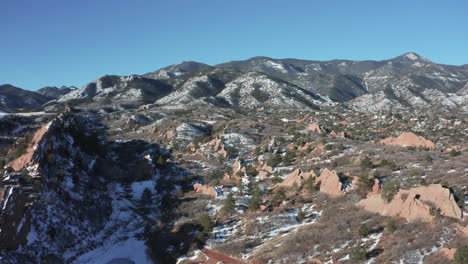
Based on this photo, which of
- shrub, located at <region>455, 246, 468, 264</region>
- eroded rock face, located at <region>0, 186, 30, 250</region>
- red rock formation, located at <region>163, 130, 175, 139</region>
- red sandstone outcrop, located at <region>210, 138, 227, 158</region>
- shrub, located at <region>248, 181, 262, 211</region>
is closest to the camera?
shrub, located at <region>455, 246, 468, 264</region>

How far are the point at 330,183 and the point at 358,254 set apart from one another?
16252 mm

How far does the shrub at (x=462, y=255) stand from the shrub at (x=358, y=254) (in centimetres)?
581

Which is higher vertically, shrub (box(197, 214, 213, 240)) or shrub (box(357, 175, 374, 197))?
shrub (box(357, 175, 374, 197))

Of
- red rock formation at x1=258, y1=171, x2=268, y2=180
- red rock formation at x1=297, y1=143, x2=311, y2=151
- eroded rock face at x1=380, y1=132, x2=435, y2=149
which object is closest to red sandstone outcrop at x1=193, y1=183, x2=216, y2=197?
red rock formation at x1=258, y1=171, x2=268, y2=180

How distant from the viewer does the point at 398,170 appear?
131ft

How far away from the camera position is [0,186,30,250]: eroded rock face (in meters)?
29.4

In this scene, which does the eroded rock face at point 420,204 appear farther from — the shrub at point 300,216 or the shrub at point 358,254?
the shrub at point 300,216

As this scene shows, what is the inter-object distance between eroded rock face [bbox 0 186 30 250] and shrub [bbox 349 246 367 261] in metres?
30.9

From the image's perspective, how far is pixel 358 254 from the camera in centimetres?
2323

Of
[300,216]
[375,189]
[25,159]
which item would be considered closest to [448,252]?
[375,189]

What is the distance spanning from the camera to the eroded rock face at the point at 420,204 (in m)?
25.5

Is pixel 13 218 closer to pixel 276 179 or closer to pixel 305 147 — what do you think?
pixel 276 179

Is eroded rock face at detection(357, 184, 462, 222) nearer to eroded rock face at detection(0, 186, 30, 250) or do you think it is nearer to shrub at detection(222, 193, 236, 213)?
shrub at detection(222, 193, 236, 213)

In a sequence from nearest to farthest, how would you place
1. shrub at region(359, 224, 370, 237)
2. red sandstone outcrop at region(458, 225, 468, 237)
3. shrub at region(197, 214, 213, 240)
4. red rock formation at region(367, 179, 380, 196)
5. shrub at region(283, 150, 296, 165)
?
red sandstone outcrop at region(458, 225, 468, 237), shrub at region(359, 224, 370, 237), red rock formation at region(367, 179, 380, 196), shrub at region(197, 214, 213, 240), shrub at region(283, 150, 296, 165)
